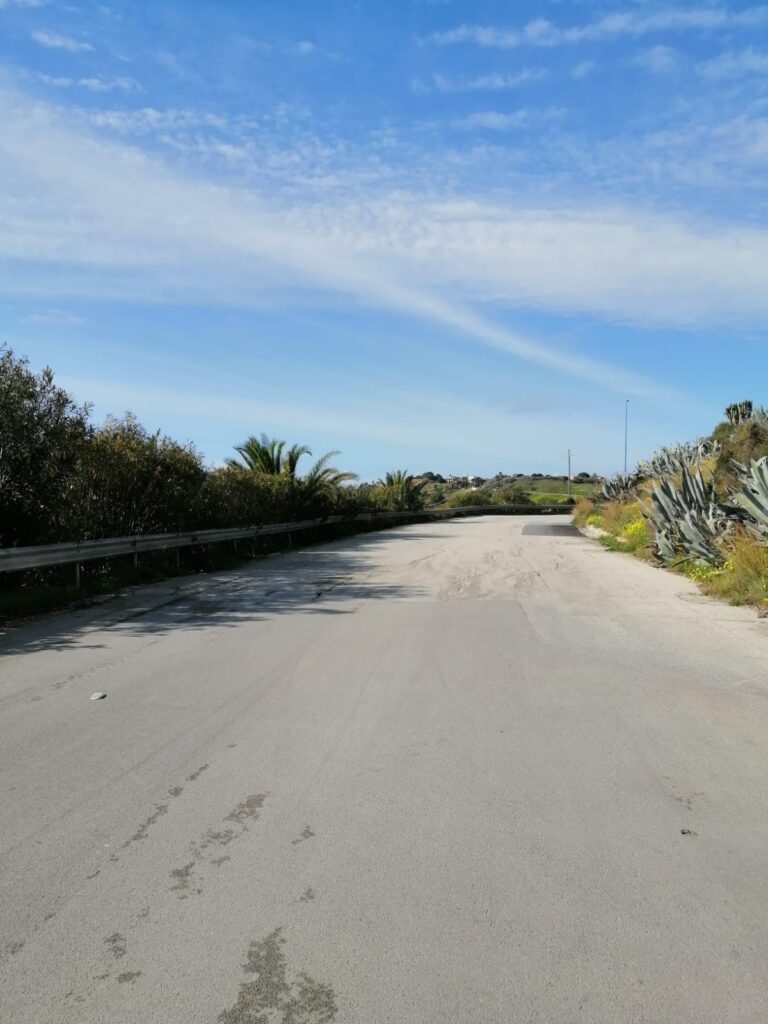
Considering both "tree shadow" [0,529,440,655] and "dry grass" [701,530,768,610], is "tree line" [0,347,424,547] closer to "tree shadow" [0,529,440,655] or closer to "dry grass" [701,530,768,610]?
"tree shadow" [0,529,440,655]

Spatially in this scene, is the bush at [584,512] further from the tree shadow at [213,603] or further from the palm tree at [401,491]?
the tree shadow at [213,603]

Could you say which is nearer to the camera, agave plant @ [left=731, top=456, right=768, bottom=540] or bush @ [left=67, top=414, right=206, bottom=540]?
agave plant @ [left=731, top=456, right=768, bottom=540]

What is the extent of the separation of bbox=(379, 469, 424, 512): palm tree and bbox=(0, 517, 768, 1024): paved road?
3884 centimetres

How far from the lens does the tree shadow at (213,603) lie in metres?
10.3

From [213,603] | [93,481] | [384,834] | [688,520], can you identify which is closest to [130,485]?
[93,481]

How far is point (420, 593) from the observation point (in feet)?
47.1

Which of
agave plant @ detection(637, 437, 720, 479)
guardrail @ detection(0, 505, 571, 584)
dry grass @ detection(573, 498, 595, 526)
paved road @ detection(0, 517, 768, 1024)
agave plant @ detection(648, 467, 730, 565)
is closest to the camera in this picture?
paved road @ detection(0, 517, 768, 1024)

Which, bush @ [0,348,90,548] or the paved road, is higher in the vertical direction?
bush @ [0,348,90,548]

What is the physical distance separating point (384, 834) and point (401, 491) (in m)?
45.1

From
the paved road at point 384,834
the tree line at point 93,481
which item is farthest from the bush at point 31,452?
the paved road at point 384,834

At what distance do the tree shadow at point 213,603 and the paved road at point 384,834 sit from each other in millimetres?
983

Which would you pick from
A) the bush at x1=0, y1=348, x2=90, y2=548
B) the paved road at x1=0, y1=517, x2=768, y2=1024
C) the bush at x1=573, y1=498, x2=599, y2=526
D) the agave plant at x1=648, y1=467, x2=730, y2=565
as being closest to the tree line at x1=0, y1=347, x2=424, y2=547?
the bush at x1=0, y1=348, x2=90, y2=548

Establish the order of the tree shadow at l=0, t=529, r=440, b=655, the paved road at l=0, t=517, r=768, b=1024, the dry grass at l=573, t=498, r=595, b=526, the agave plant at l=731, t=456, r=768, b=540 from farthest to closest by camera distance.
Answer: the dry grass at l=573, t=498, r=595, b=526, the agave plant at l=731, t=456, r=768, b=540, the tree shadow at l=0, t=529, r=440, b=655, the paved road at l=0, t=517, r=768, b=1024

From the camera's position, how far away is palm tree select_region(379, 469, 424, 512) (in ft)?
158
